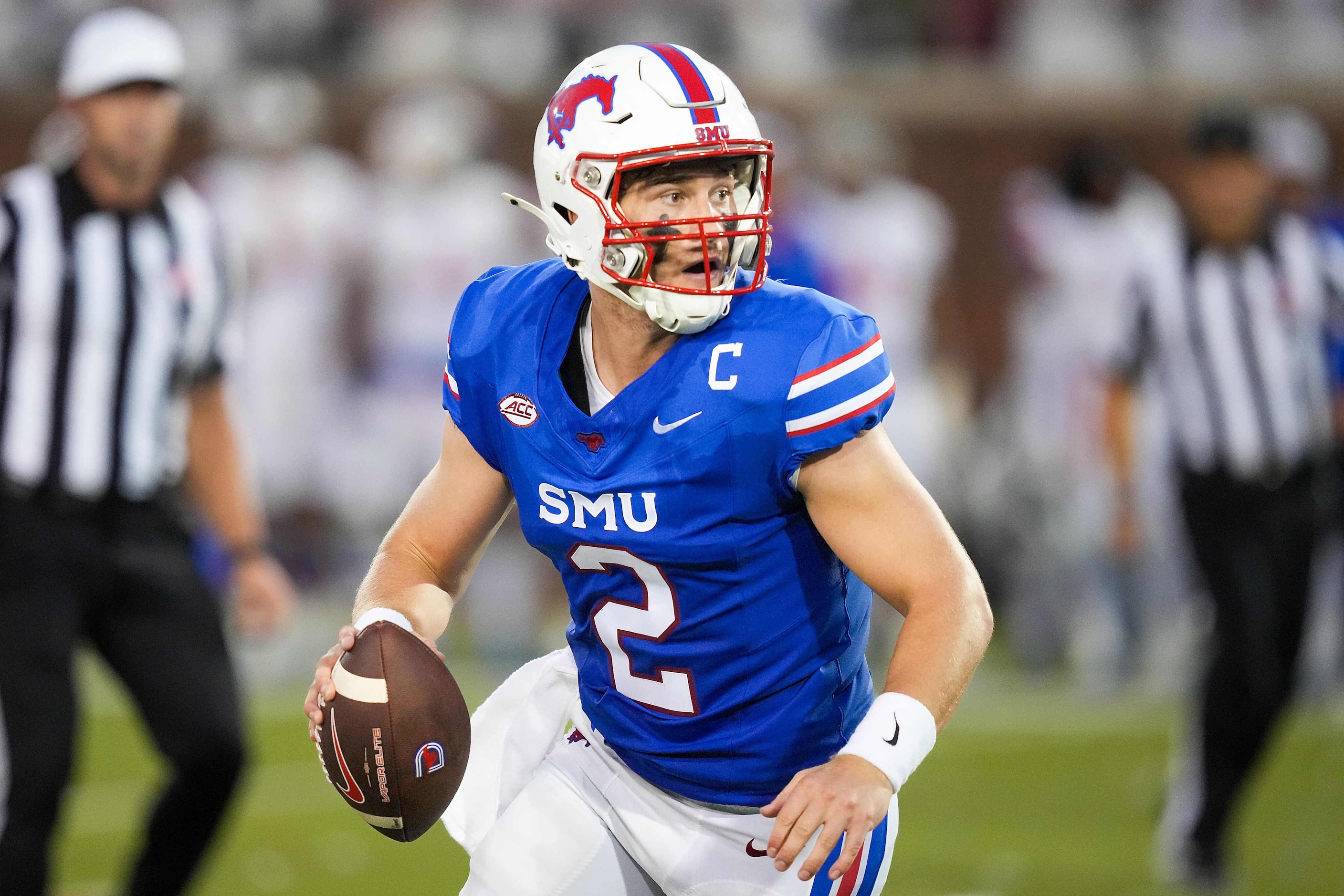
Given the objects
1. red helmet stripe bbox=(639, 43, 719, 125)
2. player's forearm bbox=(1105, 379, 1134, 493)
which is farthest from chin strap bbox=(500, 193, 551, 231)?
player's forearm bbox=(1105, 379, 1134, 493)

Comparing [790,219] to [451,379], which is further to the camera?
[790,219]

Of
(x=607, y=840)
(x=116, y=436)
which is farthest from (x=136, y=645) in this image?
(x=607, y=840)

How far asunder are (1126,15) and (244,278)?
20.5 ft

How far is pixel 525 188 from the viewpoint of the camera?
35.0 ft

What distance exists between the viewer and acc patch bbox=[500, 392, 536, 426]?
234cm

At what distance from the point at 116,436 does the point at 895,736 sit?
7.10 feet

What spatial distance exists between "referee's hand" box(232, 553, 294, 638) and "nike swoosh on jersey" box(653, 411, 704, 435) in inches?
77.4

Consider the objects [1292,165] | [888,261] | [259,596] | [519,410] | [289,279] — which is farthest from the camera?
[289,279]

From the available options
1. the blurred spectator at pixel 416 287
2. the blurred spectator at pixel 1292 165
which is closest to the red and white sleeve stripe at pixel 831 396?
the blurred spectator at pixel 1292 165

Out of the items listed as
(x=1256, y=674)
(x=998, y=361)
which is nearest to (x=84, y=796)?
(x=1256, y=674)

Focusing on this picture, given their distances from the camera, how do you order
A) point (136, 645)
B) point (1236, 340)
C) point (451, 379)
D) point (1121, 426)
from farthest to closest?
1. point (1121, 426)
2. point (1236, 340)
3. point (136, 645)
4. point (451, 379)

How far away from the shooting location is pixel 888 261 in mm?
8680

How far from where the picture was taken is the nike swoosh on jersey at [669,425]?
2199mm

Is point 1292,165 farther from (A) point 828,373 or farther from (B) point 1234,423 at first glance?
(A) point 828,373
